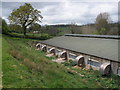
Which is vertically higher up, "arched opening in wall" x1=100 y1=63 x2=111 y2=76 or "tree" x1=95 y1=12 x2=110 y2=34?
"tree" x1=95 y1=12 x2=110 y2=34

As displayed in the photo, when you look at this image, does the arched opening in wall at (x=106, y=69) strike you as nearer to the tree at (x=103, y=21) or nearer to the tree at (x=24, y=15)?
the tree at (x=24, y=15)

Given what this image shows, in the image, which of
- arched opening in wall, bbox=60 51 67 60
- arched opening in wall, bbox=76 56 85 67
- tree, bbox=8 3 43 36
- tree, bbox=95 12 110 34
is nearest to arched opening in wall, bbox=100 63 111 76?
arched opening in wall, bbox=76 56 85 67

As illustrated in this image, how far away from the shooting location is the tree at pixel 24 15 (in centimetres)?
3241

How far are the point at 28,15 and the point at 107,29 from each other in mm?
28142

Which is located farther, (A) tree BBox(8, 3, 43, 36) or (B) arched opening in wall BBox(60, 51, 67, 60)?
(A) tree BBox(8, 3, 43, 36)

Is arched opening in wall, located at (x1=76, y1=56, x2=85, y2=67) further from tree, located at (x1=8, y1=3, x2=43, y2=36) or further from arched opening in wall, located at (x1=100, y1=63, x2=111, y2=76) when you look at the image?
tree, located at (x1=8, y1=3, x2=43, y2=36)

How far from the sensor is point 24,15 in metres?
32.9

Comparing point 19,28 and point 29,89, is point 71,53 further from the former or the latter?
point 19,28

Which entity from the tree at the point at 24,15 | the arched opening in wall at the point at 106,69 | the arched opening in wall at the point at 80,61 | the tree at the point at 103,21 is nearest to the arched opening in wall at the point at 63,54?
the arched opening in wall at the point at 80,61

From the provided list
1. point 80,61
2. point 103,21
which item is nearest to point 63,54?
point 80,61

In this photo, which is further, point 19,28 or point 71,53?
point 19,28

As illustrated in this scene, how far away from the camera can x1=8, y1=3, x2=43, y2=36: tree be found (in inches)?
1276

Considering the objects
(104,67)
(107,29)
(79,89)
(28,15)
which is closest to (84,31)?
(107,29)

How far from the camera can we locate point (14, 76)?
6.96 m
